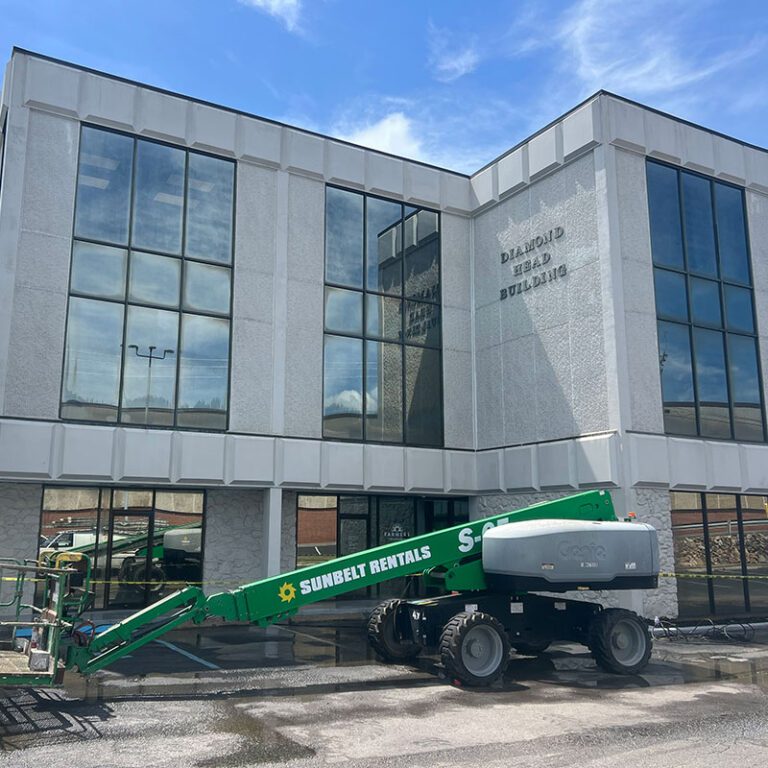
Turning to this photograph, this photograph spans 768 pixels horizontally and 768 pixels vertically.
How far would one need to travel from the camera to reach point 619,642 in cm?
1230

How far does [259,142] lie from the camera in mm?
19953

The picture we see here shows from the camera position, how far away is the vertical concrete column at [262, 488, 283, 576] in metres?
18.2

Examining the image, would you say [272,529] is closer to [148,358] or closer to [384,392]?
[384,392]

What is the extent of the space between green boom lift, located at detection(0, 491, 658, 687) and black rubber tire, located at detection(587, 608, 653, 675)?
16mm

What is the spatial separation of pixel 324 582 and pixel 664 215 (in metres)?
13.4

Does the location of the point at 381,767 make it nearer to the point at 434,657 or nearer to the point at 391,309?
the point at 434,657

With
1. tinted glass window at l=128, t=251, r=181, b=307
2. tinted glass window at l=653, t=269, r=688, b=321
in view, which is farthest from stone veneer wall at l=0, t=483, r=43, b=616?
tinted glass window at l=653, t=269, r=688, b=321

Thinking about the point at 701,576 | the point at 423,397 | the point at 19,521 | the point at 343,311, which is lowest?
the point at 701,576

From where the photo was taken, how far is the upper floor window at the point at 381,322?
20266mm

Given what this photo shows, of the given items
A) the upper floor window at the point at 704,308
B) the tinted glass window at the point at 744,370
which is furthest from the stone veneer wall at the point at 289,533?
the tinted glass window at the point at 744,370

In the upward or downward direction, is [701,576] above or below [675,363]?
below

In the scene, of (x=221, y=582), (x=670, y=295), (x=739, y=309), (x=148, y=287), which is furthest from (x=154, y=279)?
(x=739, y=309)

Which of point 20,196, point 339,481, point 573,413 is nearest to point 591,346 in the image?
point 573,413

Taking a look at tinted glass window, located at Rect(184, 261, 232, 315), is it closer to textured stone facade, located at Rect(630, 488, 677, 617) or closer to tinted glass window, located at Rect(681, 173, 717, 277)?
textured stone facade, located at Rect(630, 488, 677, 617)
